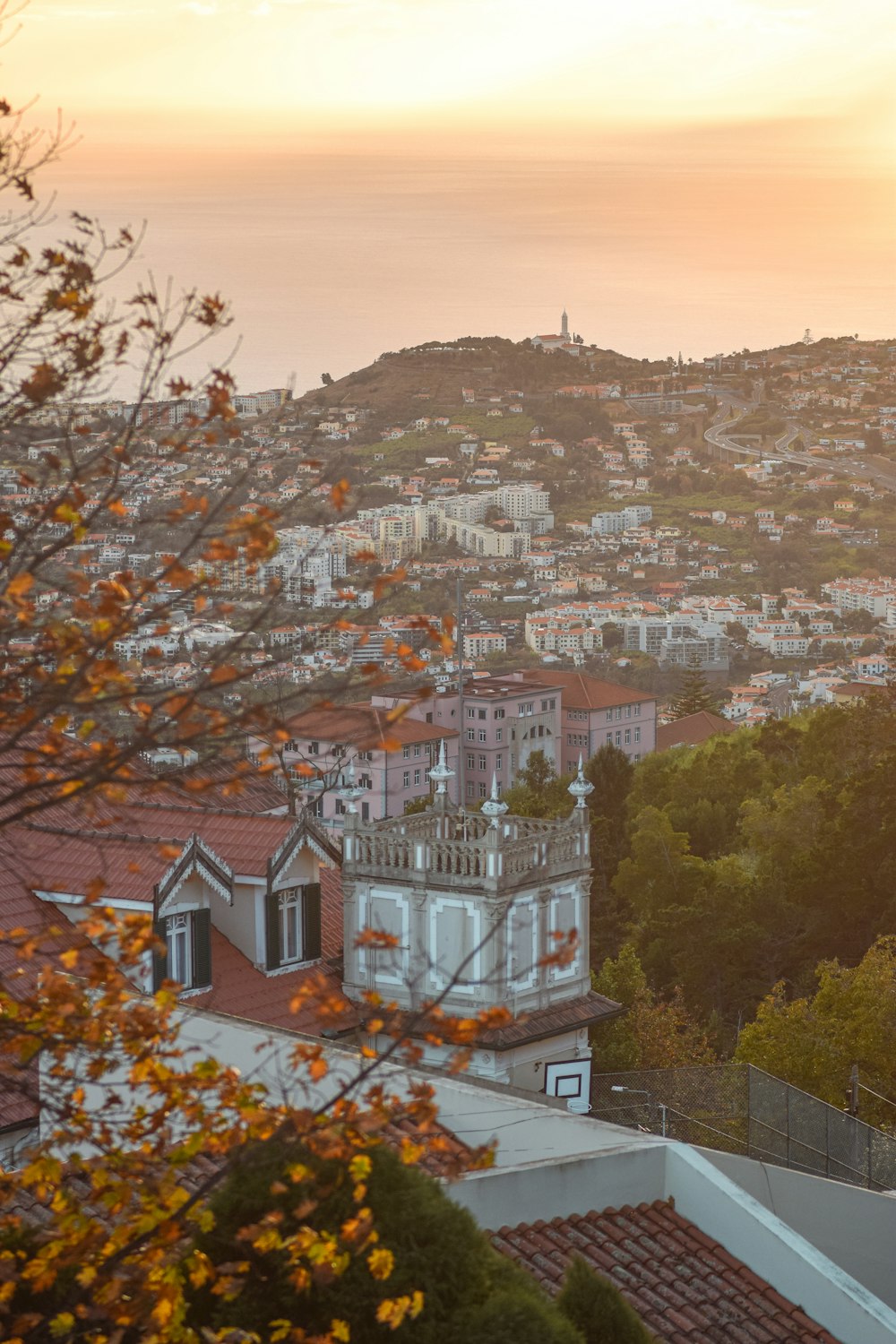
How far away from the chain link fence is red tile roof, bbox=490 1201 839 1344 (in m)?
4.33

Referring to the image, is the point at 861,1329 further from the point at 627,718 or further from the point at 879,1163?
the point at 627,718

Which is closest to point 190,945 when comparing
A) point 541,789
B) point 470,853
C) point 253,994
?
point 253,994

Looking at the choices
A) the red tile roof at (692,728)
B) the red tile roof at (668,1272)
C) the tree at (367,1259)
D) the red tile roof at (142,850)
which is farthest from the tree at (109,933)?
the red tile roof at (692,728)

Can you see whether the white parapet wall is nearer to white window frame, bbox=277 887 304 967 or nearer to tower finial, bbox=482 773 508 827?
white window frame, bbox=277 887 304 967

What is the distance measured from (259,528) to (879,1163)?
11.6 metres

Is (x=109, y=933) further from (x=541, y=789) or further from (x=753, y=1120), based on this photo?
(x=541, y=789)

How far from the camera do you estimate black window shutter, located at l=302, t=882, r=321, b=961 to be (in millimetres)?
17359

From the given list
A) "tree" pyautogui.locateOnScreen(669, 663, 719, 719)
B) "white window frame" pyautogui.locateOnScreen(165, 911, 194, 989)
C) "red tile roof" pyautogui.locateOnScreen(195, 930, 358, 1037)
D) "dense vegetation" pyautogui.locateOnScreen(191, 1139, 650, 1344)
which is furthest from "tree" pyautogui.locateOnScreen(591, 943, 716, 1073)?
"tree" pyautogui.locateOnScreen(669, 663, 719, 719)

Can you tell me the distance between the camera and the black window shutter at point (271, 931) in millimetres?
16984

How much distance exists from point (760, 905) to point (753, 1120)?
22.6 m

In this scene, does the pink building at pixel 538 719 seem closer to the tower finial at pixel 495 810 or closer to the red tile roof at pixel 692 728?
the red tile roof at pixel 692 728

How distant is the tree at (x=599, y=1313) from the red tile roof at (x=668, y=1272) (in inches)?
61.7

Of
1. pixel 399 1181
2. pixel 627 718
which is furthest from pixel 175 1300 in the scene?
pixel 627 718

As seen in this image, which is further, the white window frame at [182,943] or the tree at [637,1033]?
the tree at [637,1033]
